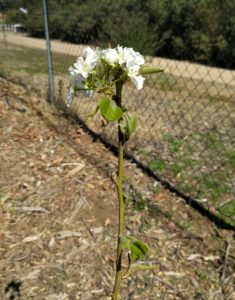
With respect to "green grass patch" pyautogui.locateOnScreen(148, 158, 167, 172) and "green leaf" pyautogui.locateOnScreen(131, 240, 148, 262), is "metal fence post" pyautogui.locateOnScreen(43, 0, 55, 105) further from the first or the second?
"green leaf" pyautogui.locateOnScreen(131, 240, 148, 262)

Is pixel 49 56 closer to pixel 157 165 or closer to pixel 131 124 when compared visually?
pixel 157 165

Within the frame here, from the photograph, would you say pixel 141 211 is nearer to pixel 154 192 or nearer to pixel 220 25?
pixel 154 192

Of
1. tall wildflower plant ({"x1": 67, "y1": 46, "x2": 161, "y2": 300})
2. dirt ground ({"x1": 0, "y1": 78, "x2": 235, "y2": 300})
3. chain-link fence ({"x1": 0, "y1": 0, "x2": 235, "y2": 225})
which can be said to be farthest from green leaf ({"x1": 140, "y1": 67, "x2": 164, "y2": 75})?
chain-link fence ({"x1": 0, "y1": 0, "x2": 235, "y2": 225})

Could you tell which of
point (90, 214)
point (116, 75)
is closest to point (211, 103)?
point (90, 214)

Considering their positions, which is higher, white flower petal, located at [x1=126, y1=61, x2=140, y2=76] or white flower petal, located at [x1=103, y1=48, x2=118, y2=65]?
white flower petal, located at [x1=103, y1=48, x2=118, y2=65]

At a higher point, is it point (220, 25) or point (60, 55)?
point (220, 25)

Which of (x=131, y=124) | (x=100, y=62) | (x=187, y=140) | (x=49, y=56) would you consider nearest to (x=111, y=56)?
(x=100, y=62)
